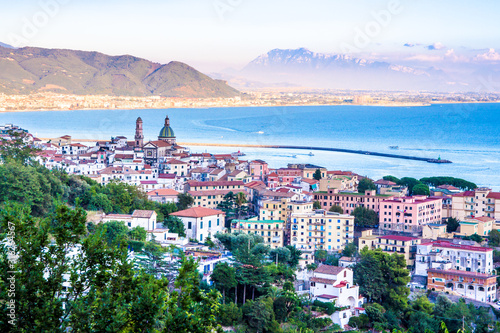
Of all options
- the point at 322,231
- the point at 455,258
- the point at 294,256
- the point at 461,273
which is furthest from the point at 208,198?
the point at 461,273

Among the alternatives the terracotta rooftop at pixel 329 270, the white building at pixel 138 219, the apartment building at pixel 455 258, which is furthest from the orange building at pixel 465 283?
the white building at pixel 138 219

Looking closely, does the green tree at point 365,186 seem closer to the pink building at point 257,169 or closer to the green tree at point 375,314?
the pink building at point 257,169

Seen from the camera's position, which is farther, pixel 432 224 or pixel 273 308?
pixel 432 224

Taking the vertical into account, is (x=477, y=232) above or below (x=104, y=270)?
below

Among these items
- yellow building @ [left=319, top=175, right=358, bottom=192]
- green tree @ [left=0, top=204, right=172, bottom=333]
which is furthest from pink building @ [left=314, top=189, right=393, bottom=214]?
green tree @ [left=0, top=204, right=172, bottom=333]

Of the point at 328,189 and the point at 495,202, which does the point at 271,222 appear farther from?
the point at 495,202

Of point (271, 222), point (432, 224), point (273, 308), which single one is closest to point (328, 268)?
point (273, 308)

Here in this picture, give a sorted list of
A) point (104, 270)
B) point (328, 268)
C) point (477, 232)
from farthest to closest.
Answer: point (477, 232) < point (328, 268) < point (104, 270)
